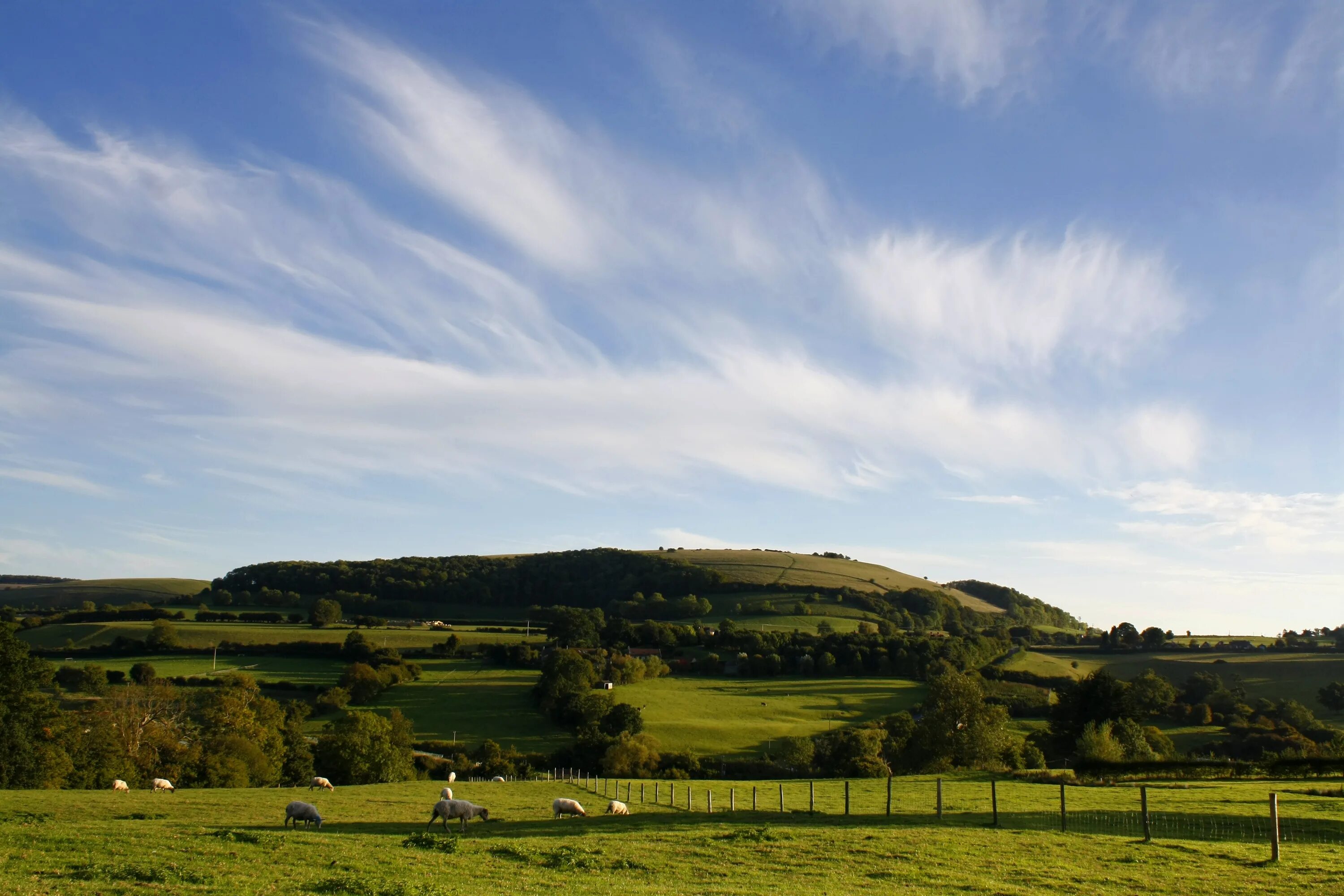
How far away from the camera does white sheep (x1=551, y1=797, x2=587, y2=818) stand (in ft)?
112

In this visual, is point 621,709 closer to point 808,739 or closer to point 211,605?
point 808,739

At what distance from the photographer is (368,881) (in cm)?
1553

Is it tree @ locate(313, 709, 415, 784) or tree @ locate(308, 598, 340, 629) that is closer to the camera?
tree @ locate(313, 709, 415, 784)

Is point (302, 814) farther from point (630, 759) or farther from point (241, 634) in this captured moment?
point (241, 634)

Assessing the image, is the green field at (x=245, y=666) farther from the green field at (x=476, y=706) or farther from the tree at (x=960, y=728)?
the tree at (x=960, y=728)

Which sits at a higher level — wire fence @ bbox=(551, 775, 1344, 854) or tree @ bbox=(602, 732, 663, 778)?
wire fence @ bbox=(551, 775, 1344, 854)

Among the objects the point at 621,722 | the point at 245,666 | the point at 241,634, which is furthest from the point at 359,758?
the point at 241,634

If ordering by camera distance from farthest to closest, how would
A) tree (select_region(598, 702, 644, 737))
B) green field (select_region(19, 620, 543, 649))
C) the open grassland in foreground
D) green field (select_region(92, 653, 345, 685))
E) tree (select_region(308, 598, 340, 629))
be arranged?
tree (select_region(308, 598, 340, 629)) → green field (select_region(19, 620, 543, 649)) → green field (select_region(92, 653, 345, 685)) → tree (select_region(598, 702, 644, 737)) → the open grassland in foreground

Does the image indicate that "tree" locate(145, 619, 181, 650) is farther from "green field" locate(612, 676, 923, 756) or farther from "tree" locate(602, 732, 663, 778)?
"tree" locate(602, 732, 663, 778)

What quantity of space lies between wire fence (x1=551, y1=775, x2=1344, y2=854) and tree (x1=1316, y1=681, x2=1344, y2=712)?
82121mm

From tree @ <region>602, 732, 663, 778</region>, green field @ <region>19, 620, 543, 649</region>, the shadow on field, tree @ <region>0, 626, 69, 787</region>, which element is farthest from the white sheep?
green field @ <region>19, 620, 543, 649</region>

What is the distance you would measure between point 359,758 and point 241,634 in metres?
83.8

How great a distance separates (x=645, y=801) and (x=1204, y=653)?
5695 inches

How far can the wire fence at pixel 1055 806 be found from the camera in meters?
27.5
